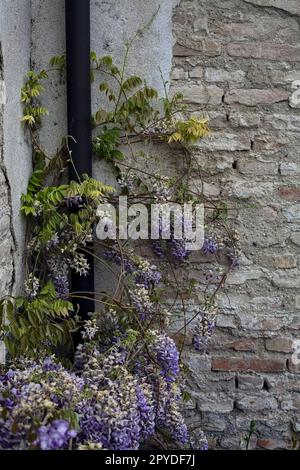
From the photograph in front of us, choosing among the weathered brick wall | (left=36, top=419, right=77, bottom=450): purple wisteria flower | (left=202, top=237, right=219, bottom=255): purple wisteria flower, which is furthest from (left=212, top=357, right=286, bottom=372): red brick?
(left=36, top=419, right=77, bottom=450): purple wisteria flower

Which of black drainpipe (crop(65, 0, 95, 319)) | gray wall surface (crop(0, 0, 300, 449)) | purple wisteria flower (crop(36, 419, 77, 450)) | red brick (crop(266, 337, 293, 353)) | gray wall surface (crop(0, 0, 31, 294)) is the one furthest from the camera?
red brick (crop(266, 337, 293, 353))

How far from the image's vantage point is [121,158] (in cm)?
298

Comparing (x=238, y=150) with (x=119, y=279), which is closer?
(x=119, y=279)

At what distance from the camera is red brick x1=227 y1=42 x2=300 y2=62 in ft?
9.66

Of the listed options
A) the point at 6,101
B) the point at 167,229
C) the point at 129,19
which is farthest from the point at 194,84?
the point at 6,101

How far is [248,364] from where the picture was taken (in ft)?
10.1

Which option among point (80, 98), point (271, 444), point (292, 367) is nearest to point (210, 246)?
point (292, 367)

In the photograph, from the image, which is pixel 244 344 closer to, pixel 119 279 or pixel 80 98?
pixel 119 279

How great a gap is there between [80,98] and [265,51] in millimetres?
945

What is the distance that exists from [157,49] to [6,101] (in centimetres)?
82

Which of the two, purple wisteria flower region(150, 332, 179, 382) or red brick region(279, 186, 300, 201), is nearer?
purple wisteria flower region(150, 332, 179, 382)

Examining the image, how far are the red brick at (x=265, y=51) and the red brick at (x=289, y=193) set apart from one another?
639 millimetres

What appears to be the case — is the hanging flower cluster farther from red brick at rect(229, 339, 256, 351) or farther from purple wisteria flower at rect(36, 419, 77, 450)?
purple wisteria flower at rect(36, 419, 77, 450)

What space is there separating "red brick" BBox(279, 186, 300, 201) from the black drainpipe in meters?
0.98
